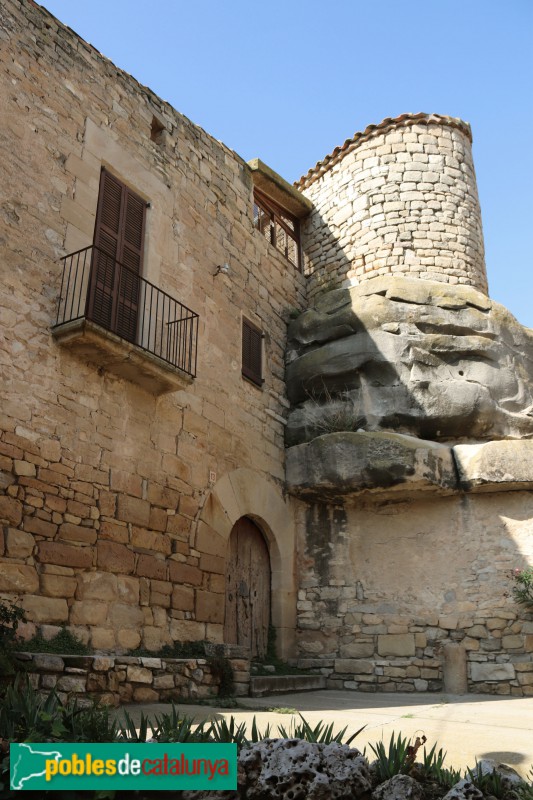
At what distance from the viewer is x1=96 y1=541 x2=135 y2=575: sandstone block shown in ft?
22.3

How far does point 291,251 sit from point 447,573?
652 centimetres

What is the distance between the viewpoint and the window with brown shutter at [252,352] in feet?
33.0

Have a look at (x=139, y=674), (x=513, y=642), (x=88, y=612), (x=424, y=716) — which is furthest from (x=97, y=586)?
(x=513, y=642)

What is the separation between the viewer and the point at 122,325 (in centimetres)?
775

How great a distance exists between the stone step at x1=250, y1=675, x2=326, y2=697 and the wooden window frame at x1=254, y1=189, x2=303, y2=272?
22.6ft

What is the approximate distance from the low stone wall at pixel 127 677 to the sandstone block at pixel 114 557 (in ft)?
3.41

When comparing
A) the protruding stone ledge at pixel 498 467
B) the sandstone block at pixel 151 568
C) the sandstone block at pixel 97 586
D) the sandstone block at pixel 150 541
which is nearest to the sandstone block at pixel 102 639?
the sandstone block at pixel 97 586

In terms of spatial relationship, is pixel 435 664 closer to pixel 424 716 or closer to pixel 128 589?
pixel 424 716

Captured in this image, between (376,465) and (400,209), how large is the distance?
491 cm

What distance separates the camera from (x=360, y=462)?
9234 millimetres

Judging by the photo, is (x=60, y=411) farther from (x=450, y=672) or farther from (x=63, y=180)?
(x=450, y=672)

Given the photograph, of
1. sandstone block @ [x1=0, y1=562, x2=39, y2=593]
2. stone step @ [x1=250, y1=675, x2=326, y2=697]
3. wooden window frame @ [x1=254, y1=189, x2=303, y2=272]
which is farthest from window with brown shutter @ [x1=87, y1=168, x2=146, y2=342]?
stone step @ [x1=250, y1=675, x2=326, y2=697]

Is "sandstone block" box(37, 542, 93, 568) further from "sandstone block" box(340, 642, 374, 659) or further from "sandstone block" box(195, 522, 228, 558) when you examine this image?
"sandstone block" box(340, 642, 374, 659)

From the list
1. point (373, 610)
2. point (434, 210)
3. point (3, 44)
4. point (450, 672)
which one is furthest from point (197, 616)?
point (434, 210)
